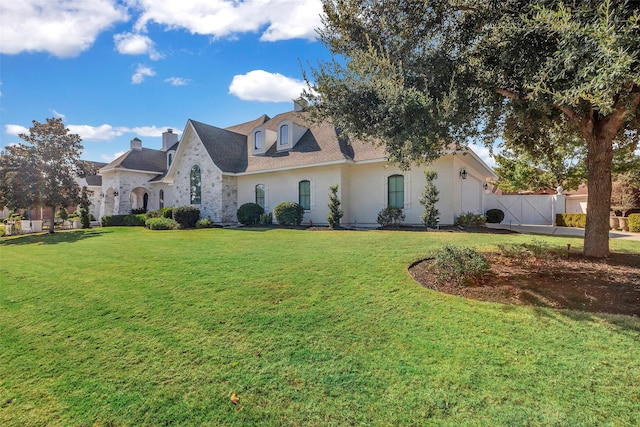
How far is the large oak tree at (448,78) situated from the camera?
16.2 ft

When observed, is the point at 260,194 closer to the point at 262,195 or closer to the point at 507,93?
the point at 262,195

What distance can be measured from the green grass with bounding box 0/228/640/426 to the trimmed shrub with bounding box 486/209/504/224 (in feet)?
58.0

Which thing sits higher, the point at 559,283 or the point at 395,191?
the point at 395,191

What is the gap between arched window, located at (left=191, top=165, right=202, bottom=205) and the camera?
2012 cm

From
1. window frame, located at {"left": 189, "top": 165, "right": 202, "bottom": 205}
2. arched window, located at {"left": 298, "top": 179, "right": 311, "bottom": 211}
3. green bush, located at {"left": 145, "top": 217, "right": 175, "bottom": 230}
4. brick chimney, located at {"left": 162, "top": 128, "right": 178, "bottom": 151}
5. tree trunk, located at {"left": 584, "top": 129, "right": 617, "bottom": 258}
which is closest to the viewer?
tree trunk, located at {"left": 584, "top": 129, "right": 617, "bottom": 258}

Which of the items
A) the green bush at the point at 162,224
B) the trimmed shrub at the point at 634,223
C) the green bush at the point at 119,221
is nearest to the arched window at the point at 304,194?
the green bush at the point at 162,224

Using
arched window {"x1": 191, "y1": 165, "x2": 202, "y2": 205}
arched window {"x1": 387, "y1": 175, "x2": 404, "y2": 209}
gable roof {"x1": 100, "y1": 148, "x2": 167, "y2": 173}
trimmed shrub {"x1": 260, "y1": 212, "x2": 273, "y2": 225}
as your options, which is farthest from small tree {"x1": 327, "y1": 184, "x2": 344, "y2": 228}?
gable roof {"x1": 100, "y1": 148, "x2": 167, "y2": 173}

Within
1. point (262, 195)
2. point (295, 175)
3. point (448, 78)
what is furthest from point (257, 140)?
point (448, 78)

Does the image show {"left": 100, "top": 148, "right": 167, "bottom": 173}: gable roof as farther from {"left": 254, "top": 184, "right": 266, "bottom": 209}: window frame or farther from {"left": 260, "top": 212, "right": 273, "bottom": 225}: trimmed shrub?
{"left": 260, "top": 212, "right": 273, "bottom": 225}: trimmed shrub

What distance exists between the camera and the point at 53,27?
25.8 feet

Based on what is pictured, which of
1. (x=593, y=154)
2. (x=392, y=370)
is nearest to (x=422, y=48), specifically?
(x=593, y=154)

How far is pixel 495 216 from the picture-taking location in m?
20.4

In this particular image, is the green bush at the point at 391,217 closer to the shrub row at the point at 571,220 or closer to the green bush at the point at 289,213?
the green bush at the point at 289,213

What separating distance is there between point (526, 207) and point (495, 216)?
2654 mm
